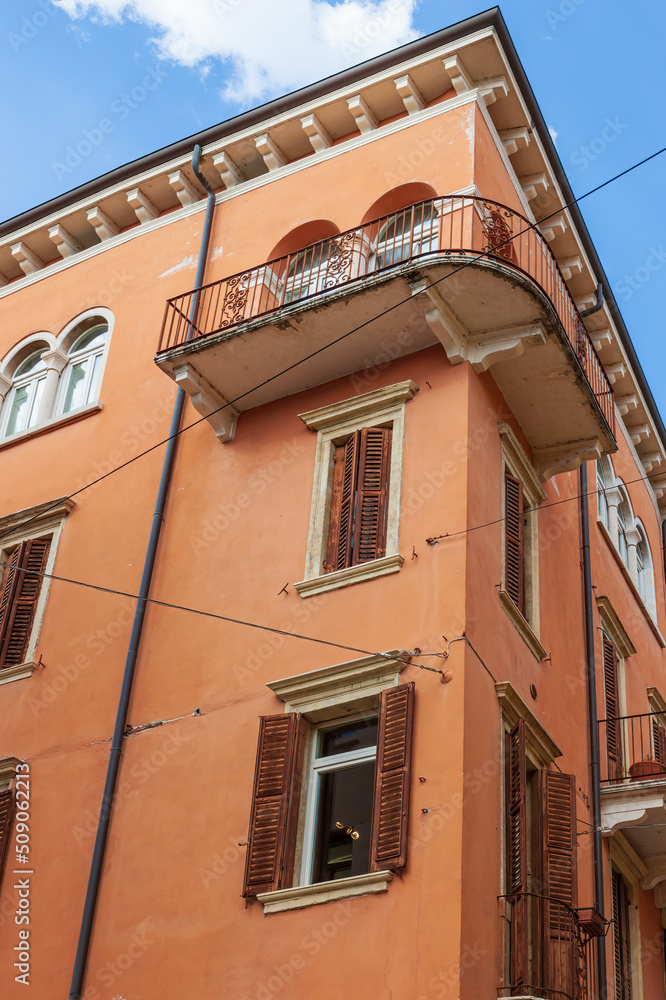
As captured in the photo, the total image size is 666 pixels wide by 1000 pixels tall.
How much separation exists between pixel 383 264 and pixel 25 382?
21.1ft

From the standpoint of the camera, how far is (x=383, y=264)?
1720 cm

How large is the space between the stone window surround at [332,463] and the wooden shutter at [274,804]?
1682 millimetres

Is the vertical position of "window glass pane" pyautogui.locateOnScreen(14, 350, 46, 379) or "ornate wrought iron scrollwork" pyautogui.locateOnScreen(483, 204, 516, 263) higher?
"window glass pane" pyautogui.locateOnScreen(14, 350, 46, 379)

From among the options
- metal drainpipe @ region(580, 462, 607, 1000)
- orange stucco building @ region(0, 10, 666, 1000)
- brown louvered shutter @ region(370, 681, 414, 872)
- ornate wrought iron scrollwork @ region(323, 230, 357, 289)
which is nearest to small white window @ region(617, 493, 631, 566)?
orange stucco building @ region(0, 10, 666, 1000)

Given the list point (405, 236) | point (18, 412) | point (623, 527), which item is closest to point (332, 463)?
point (405, 236)

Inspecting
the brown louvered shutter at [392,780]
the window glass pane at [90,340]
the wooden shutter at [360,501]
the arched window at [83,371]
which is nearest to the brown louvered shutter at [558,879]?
the brown louvered shutter at [392,780]

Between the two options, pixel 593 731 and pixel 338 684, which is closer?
pixel 338 684

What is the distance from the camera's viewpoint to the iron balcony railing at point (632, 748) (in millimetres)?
16125

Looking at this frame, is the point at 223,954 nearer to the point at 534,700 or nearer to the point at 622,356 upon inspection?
the point at 534,700

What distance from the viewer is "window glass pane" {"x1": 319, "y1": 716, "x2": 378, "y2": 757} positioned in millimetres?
13141

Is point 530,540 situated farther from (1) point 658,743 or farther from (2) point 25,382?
(2) point 25,382

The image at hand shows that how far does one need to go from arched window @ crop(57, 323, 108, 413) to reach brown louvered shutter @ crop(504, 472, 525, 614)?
665 cm

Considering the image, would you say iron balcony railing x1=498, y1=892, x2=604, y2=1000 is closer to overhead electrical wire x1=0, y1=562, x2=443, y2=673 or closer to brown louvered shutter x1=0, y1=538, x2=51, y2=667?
overhead electrical wire x1=0, y1=562, x2=443, y2=673

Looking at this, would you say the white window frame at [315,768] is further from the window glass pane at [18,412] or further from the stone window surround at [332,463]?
the window glass pane at [18,412]
